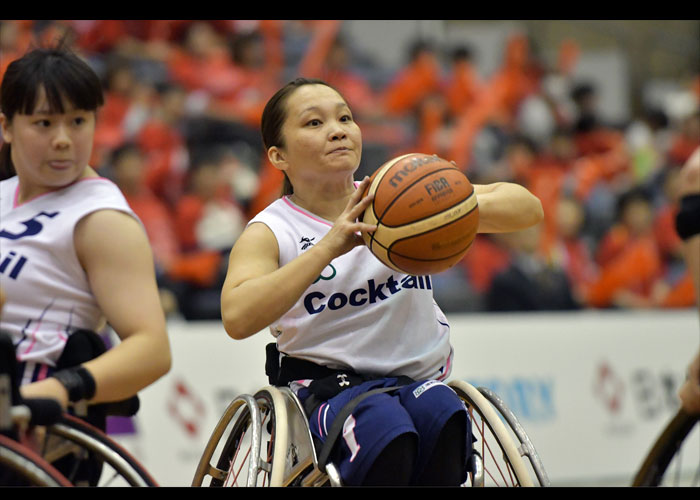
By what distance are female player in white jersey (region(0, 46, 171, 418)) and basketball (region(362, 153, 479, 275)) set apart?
716 millimetres

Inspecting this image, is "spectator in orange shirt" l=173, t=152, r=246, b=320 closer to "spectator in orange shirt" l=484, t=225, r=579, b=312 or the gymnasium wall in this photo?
the gymnasium wall

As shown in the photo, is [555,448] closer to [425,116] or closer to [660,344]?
[660,344]

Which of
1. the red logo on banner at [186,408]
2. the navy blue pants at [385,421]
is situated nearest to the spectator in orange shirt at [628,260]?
the red logo on banner at [186,408]

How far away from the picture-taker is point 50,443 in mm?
2727

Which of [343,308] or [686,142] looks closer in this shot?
[343,308]

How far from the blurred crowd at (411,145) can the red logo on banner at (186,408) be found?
0.94 metres

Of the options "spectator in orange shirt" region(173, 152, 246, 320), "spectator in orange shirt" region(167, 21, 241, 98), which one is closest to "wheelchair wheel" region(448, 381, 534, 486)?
"spectator in orange shirt" region(173, 152, 246, 320)

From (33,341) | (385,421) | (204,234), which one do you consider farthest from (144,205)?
(385,421)

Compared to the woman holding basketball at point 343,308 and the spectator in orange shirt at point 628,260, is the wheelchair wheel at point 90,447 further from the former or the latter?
the spectator in orange shirt at point 628,260

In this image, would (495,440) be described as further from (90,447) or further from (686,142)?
(686,142)

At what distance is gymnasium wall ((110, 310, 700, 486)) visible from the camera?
605cm

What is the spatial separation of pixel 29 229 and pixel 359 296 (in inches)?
40.6

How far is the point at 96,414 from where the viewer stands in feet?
9.68

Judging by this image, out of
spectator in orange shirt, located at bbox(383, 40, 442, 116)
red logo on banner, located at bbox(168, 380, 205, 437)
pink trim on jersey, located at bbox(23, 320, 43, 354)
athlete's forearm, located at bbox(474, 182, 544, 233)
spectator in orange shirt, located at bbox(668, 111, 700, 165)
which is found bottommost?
red logo on banner, located at bbox(168, 380, 205, 437)
